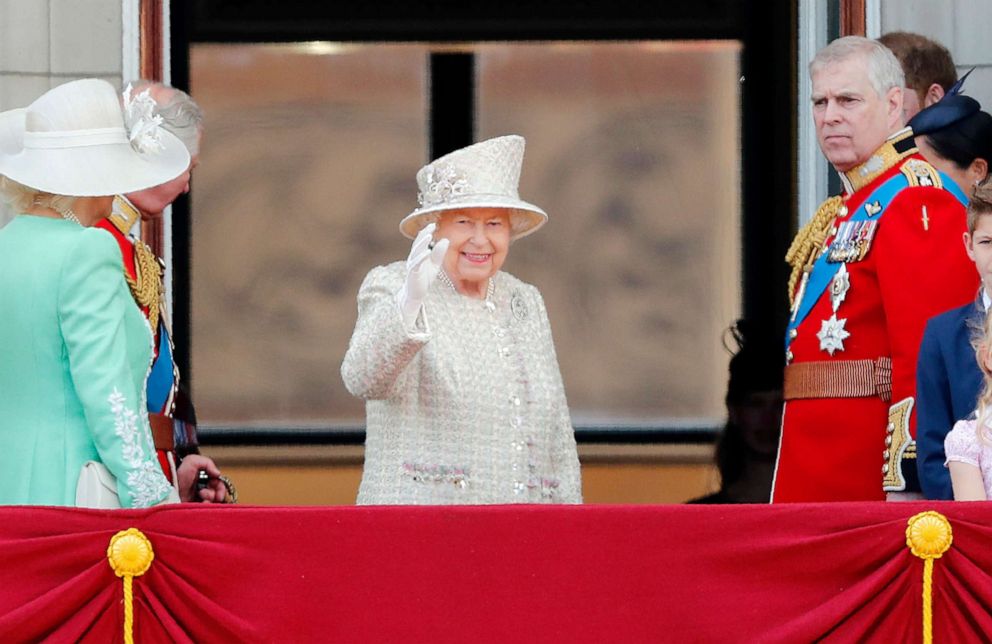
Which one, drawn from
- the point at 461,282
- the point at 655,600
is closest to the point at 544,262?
the point at 461,282

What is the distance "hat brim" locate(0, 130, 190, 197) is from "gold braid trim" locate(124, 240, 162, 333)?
68cm

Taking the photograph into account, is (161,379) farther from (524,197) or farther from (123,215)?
(524,197)

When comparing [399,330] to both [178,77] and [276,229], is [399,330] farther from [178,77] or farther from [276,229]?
[276,229]

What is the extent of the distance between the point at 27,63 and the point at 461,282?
1.79 m

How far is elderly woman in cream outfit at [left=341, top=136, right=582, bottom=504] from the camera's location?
12.7 ft

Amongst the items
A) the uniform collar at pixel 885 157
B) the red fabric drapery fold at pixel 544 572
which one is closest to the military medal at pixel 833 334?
the uniform collar at pixel 885 157

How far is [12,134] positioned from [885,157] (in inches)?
76.3

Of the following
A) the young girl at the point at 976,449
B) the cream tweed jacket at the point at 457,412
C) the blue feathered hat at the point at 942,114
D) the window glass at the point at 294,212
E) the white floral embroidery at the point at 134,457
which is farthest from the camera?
the window glass at the point at 294,212

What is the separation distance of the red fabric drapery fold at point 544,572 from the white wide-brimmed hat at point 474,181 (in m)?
0.89

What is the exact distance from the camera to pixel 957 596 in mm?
3350

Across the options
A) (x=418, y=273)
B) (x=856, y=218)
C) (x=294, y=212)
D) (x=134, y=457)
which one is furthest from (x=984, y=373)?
(x=294, y=212)

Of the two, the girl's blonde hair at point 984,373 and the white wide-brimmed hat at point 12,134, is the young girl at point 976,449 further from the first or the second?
the white wide-brimmed hat at point 12,134

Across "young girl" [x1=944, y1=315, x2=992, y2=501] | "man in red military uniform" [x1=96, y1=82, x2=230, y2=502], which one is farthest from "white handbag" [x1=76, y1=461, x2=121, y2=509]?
"young girl" [x1=944, y1=315, x2=992, y2=501]

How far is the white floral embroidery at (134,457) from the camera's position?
11.5 feet
